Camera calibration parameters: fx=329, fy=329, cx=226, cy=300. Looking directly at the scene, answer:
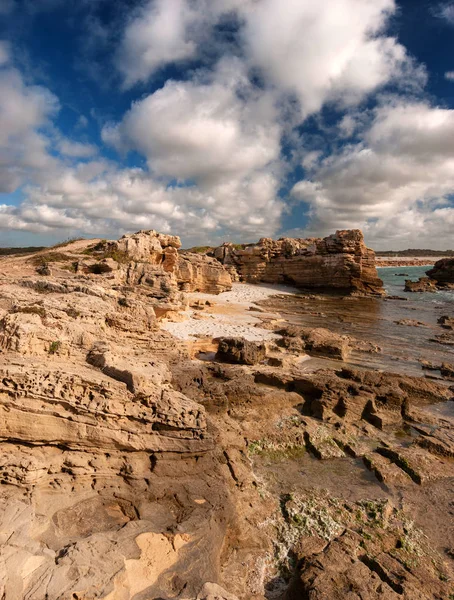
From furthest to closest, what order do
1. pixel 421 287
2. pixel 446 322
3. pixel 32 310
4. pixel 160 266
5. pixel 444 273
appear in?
1. pixel 444 273
2. pixel 421 287
3. pixel 160 266
4. pixel 446 322
5. pixel 32 310

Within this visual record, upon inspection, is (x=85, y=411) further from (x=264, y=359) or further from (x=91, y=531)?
(x=264, y=359)

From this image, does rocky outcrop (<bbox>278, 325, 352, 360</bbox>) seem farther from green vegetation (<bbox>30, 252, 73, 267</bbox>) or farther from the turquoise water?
the turquoise water

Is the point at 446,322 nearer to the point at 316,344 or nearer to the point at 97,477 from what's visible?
the point at 316,344

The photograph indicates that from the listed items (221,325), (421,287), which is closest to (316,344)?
(221,325)

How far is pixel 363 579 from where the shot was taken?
429 cm

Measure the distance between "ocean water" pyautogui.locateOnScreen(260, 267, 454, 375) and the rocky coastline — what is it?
4667 mm

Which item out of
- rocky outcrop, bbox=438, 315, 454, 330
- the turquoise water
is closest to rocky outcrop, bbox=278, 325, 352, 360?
rocky outcrop, bbox=438, 315, 454, 330

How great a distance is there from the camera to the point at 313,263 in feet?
154

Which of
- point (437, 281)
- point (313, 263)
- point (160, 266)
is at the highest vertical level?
point (313, 263)

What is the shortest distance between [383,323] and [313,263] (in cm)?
2283

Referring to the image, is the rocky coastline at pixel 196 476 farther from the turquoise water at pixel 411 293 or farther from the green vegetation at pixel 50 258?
the turquoise water at pixel 411 293

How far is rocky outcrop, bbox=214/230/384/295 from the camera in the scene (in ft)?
147

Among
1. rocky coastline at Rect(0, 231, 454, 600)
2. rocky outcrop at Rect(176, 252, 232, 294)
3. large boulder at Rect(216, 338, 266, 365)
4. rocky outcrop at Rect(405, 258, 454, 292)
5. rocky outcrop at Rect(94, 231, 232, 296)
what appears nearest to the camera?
rocky coastline at Rect(0, 231, 454, 600)

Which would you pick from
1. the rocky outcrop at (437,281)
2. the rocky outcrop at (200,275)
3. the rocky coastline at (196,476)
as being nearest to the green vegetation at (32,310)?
the rocky coastline at (196,476)
